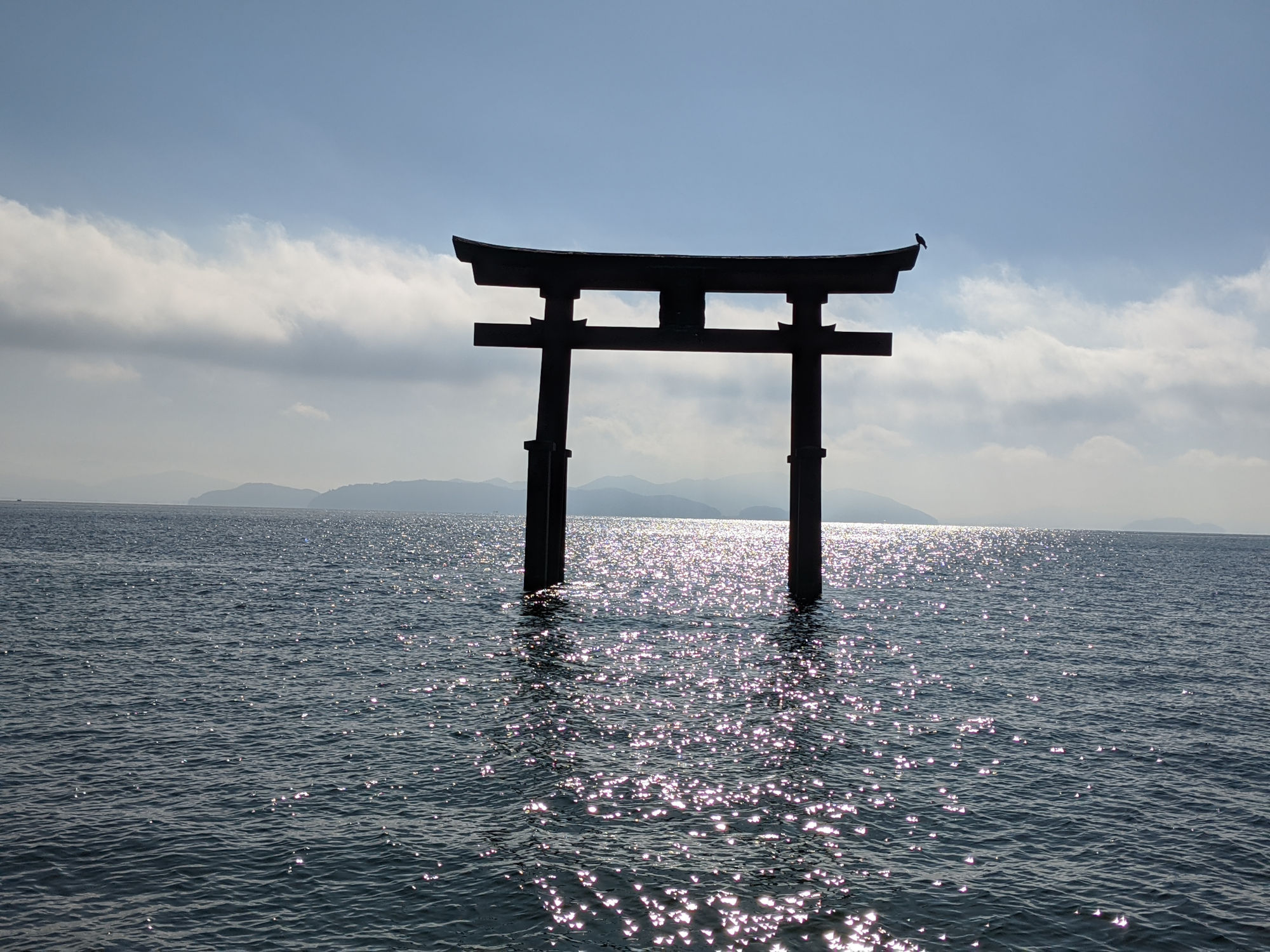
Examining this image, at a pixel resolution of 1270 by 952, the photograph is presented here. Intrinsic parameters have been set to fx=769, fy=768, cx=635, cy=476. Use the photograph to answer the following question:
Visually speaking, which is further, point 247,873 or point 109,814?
point 109,814

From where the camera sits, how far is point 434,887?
614 centimetres

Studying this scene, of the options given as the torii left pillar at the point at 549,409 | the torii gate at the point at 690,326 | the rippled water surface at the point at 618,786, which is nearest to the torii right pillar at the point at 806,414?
the torii gate at the point at 690,326

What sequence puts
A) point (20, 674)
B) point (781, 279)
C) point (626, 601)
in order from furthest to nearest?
point (626, 601) → point (781, 279) → point (20, 674)

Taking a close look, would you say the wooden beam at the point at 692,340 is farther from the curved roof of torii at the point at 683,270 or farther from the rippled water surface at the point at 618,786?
the rippled water surface at the point at 618,786

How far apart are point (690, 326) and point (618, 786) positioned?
13.4m

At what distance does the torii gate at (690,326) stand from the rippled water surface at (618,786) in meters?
4.30

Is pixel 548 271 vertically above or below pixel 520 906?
above

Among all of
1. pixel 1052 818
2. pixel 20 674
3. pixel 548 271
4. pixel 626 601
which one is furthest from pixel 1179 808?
pixel 626 601

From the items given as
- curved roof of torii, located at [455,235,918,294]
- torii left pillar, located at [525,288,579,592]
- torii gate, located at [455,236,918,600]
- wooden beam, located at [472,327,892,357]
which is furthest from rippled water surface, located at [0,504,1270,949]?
Result: curved roof of torii, located at [455,235,918,294]

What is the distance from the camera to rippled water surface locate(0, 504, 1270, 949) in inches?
230

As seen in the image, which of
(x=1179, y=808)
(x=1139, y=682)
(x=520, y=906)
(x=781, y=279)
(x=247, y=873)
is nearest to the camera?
(x=520, y=906)

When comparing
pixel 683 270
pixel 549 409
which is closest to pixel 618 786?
pixel 549 409

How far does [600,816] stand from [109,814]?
4850 mm

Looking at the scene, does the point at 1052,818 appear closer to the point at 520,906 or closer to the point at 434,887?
the point at 520,906
